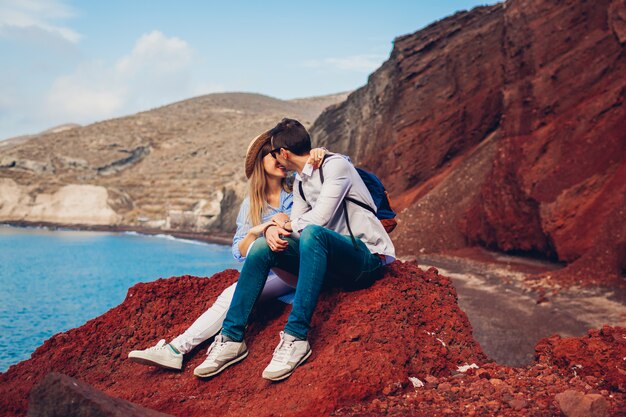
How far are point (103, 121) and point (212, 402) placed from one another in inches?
2725

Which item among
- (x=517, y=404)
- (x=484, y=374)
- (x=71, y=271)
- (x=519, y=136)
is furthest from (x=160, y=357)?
(x=71, y=271)

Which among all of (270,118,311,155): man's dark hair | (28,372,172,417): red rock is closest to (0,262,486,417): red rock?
(28,372,172,417): red rock

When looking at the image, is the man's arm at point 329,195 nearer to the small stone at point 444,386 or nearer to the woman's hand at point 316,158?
the woman's hand at point 316,158

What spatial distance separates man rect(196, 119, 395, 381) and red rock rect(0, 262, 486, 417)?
0.14 m

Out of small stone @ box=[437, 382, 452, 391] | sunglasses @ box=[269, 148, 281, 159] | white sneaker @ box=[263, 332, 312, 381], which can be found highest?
sunglasses @ box=[269, 148, 281, 159]

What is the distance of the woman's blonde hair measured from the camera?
4.20 metres

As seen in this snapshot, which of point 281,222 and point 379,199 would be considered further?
point 379,199

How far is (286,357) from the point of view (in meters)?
3.49

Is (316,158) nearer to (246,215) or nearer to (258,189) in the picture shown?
(258,189)

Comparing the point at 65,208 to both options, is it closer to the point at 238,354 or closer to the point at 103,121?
the point at 103,121

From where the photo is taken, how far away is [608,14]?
1420 centimetres

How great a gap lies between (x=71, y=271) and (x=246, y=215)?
64.3ft

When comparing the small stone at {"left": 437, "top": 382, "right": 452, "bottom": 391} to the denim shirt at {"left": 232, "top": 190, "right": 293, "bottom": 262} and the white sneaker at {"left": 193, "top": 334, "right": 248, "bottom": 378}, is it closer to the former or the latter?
the white sneaker at {"left": 193, "top": 334, "right": 248, "bottom": 378}

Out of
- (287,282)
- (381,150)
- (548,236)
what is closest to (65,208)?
(381,150)
